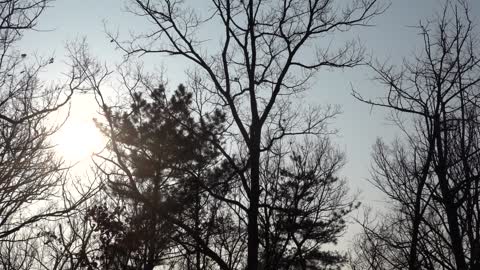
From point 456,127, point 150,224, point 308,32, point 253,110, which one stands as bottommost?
point 150,224

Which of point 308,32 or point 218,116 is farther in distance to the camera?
point 218,116

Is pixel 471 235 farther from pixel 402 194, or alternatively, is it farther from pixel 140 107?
pixel 140 107

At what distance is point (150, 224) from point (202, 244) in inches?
61.6

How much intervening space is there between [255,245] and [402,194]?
3.41 m

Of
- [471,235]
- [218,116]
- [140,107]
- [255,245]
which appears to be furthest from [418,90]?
[140,107]

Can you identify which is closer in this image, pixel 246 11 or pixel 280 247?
pixel 246 11

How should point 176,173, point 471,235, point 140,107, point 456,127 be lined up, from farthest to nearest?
point 140,107
point 176,173
point 456,127
point 471,235

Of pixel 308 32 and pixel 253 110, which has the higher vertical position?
pixel 308 32

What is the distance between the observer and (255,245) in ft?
30.6

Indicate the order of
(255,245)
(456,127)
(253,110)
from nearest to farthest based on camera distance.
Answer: (456,127), (255,245), (253,110)

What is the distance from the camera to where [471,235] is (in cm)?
677

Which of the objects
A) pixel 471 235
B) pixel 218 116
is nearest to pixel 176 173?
pixel 218 116

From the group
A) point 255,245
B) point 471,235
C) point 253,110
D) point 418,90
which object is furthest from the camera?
point 253,110

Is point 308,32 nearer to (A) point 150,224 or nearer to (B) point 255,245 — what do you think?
(B) point 255,245
